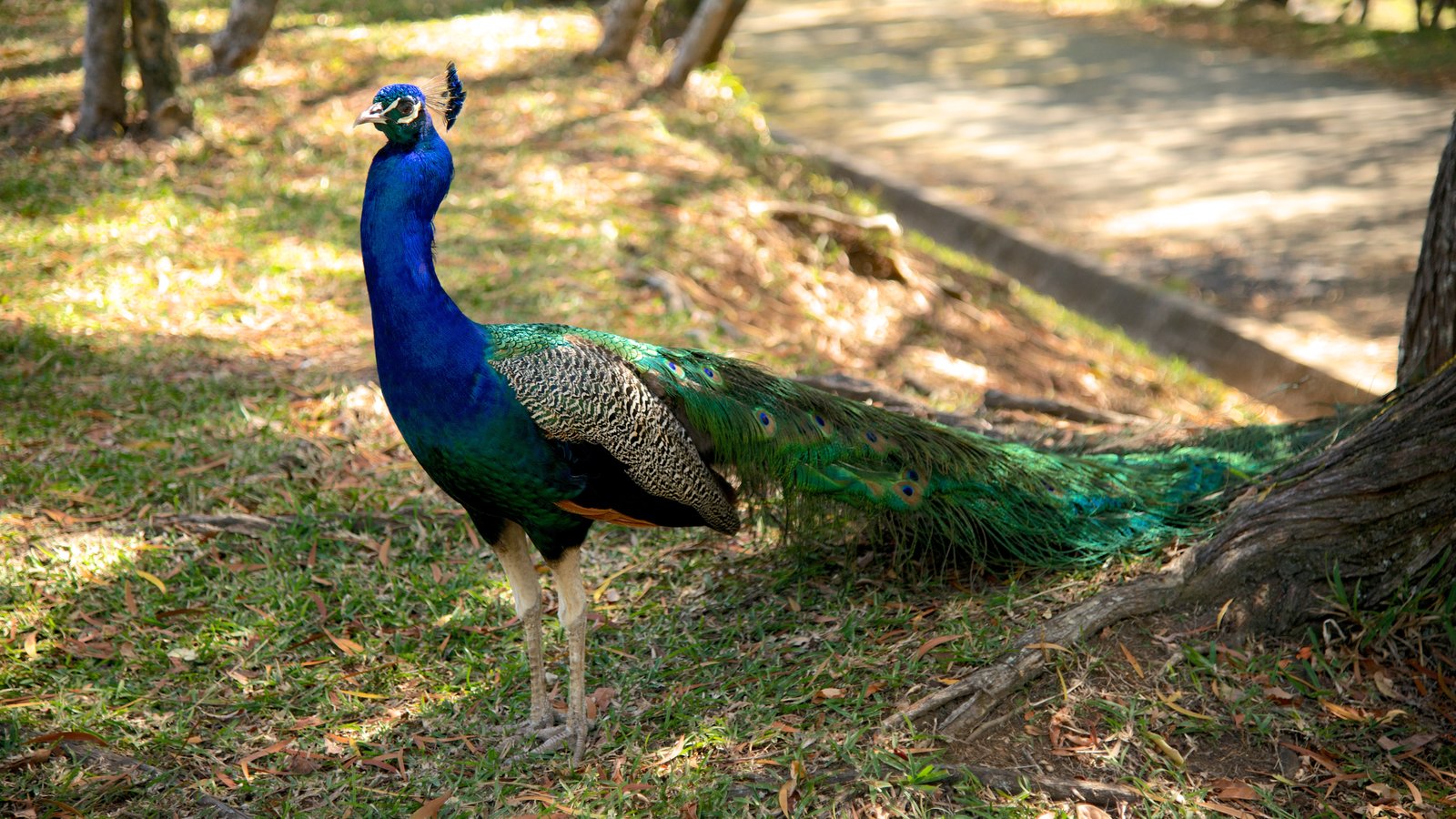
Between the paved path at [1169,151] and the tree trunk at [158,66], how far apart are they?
230 inches

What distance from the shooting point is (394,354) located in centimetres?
302

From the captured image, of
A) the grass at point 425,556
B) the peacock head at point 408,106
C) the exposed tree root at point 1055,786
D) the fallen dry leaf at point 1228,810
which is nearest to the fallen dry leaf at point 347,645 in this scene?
the grass at point 425,556

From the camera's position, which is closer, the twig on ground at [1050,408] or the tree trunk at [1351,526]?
the tree trunk at [1351,526]

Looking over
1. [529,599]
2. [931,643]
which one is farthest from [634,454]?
[931,643]

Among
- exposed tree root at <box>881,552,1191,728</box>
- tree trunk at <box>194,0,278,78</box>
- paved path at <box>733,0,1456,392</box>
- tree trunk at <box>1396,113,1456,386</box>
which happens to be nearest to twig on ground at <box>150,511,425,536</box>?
exposed tree root at <box>881,552,1191,728</box>

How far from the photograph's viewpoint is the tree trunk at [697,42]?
10.2m

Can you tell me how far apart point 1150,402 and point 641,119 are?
4.67 meters

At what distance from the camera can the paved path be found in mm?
7879

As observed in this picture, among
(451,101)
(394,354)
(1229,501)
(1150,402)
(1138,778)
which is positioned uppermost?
(451,101)

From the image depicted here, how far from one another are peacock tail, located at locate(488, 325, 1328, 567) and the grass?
154mm

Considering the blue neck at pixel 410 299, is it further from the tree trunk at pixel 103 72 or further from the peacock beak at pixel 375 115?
the tree trunk at pixel 103 72

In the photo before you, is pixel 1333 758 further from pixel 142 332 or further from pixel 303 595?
pixel 142 332

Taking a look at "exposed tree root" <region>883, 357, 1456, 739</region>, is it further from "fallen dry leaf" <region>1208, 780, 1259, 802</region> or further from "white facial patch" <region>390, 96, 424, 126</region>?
"white facial patch" <region>390, 96, 424, 126</region>

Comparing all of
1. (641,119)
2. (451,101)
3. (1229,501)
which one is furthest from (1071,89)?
(451,101)
